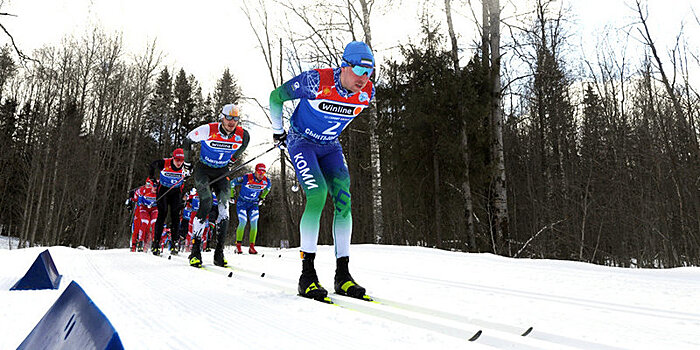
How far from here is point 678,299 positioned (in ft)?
8.65

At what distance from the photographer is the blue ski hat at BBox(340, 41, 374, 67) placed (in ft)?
9.05

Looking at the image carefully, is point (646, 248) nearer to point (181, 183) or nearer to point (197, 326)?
point (181, 183)

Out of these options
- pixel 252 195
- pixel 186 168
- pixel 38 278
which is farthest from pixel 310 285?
pixel 252 195

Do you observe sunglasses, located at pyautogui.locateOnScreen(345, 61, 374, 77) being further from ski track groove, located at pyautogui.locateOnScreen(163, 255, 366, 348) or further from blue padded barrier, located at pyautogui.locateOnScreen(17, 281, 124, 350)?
blue padded barrier, located at pyautogui.locateOnScreen(17, 281, 124, 350)

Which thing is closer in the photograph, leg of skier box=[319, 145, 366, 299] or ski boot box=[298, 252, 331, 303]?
ski boot box=[298, 252, 331, 303]

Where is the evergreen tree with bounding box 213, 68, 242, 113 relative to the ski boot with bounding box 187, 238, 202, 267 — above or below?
above

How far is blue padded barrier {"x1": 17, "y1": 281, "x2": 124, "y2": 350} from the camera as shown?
70 centimetres

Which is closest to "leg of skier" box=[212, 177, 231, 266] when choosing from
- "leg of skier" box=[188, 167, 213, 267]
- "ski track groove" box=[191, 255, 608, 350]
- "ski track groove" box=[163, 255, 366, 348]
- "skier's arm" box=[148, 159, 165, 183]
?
"leg of skier" box=[188, 167, 213, 267]

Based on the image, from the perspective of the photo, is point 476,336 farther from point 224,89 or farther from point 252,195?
point 224,89

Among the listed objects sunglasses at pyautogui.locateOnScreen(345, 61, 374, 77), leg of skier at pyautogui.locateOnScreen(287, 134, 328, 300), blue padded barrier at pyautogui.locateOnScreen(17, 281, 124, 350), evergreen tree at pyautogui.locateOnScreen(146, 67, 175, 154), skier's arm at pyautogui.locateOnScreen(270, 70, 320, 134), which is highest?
evergreen tree at pyautogui.locateOnScreen(146, 67, 175, 154)

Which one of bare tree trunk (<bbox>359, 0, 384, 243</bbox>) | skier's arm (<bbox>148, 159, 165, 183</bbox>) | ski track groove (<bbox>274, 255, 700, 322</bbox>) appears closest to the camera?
ski track groove (<bbox>274, 255, 700, 322</bbox>)

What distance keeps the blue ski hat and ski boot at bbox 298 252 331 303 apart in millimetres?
1328

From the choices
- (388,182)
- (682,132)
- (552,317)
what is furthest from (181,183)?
(682,132)

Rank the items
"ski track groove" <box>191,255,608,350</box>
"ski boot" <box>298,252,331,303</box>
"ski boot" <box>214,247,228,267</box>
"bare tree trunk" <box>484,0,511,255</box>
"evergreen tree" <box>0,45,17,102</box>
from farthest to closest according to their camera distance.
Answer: "evergreen tree" <box>0,45,17,102</box> → "bare tree trunk" <box>484,0,511,255</box> → "ski boot" <box>214,247,228,267</box> → "ski boot" <box>298,252,331,303</box> → "ski track groove" <box>191,255,608,350</box>
